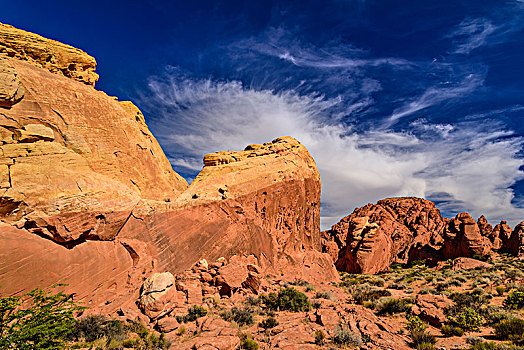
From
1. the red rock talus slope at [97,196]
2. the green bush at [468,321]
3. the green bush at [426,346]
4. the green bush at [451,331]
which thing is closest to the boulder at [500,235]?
the red rock talus slope at [97,196]

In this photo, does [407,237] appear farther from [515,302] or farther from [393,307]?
[393,307]

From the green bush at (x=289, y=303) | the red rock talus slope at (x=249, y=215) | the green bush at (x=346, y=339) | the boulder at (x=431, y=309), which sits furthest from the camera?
the red rock talus slope at (x=249, y=215)

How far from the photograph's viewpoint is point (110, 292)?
13242 millimetres

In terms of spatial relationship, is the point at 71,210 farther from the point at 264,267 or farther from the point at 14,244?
the point at 264,267

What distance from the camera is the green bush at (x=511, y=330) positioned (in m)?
9.06

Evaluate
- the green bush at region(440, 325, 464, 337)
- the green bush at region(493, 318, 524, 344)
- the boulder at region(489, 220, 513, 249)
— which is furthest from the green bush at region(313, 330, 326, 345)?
the boulder at region(489, 220, 513, 249)

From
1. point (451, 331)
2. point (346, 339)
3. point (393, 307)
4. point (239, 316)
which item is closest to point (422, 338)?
point (451, 331)

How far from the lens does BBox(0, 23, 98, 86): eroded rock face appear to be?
1675cm

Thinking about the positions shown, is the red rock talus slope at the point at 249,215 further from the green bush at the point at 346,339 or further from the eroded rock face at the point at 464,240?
the eroded rock face at the point at 464,240

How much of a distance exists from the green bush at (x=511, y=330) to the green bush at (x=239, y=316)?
1066 cm

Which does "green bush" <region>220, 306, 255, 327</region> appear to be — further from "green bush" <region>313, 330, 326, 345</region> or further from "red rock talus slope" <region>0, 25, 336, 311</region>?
"red rock talus slope" <region>0, 25, 336, 311</region>

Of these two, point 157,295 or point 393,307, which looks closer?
point 157,295

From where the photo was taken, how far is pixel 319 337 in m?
10.4

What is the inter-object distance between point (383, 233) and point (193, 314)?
4468cm
